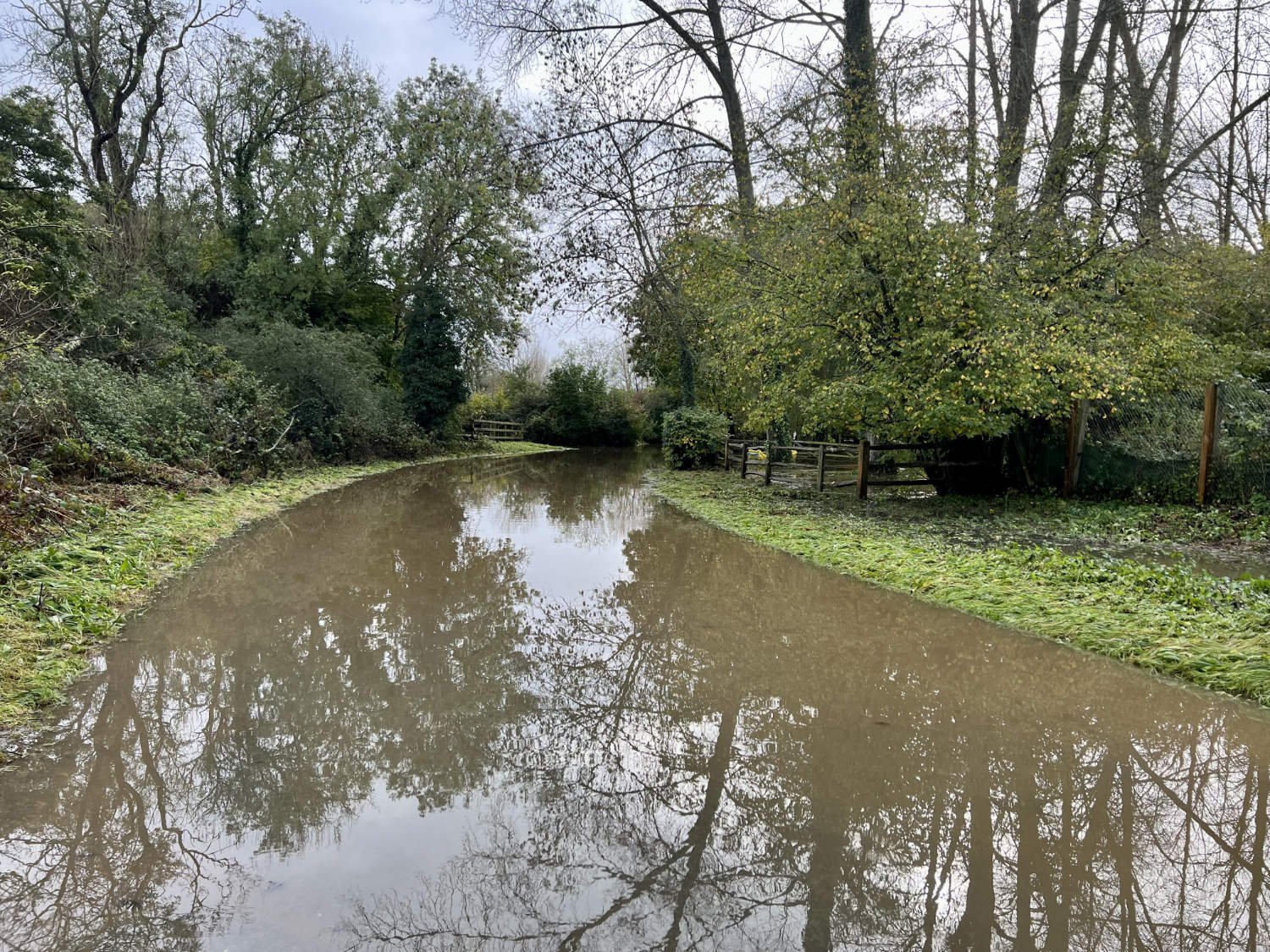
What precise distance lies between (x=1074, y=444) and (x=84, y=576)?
43.2 feet

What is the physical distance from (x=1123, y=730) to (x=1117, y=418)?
962cm

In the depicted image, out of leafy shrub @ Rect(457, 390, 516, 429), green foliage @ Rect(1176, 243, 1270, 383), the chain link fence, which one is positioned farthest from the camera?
leafy shrub @ Rect(457, 390, 516, 429)

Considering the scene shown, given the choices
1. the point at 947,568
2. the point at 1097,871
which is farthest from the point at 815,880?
the point at 947,568

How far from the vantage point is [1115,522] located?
9.86 m

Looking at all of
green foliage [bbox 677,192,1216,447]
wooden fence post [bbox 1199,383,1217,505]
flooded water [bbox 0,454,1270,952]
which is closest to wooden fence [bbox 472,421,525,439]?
green foliage [bbox 677,192,1216,447]

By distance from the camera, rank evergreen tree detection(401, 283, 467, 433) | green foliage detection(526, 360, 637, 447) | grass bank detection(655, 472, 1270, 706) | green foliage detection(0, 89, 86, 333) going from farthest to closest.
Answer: green foliage detection(526, 360, 637, 447), evergreen tree detection(401, 283, 467, 433), green foliage detection(0, 89, 86, 333), grass bank detection(655, 472, 1270, 706)

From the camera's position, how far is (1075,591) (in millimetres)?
6238

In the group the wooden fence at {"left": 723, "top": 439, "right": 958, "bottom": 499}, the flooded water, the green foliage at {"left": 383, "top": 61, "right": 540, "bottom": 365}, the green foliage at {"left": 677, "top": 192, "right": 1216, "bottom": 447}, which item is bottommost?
the flooded water

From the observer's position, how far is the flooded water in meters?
2.51

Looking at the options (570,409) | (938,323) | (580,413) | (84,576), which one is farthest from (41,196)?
(580,413)

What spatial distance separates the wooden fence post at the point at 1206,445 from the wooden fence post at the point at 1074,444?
170 centimetres

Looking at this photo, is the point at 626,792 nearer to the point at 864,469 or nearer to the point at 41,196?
the point at 864,469

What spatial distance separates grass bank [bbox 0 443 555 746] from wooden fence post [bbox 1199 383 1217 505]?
1272 cm

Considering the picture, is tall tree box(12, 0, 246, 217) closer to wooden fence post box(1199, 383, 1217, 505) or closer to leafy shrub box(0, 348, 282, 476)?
leafy shrub box(0, 348, 282, 476)
